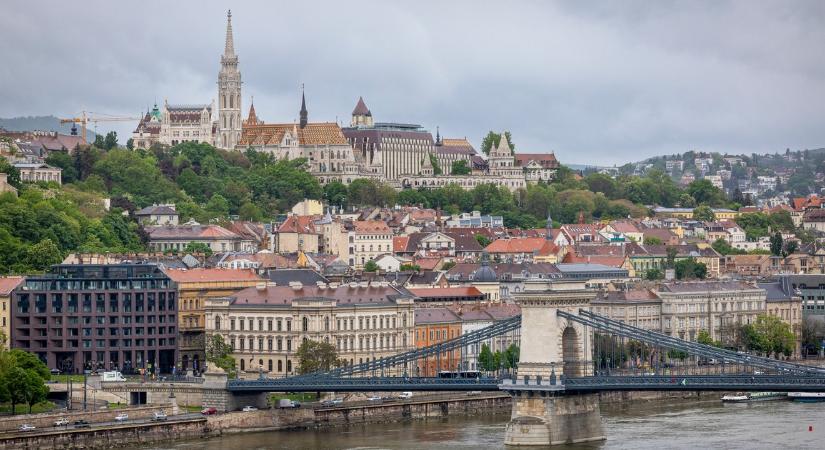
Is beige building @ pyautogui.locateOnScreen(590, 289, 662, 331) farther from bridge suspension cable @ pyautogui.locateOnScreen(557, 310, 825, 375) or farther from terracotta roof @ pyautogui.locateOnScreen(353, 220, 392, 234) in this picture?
terracotta roof @ pyautogui.locateOnScreen(353, 220, 392, 234)

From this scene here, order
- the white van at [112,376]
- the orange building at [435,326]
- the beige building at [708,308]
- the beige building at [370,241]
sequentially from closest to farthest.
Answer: the white van at [112,376], the orange building at [435,326], the beige building at [708,308], the beige building at [370,241]

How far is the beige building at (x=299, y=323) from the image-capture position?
7569 centimetres

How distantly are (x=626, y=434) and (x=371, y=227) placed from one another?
59.9 meters

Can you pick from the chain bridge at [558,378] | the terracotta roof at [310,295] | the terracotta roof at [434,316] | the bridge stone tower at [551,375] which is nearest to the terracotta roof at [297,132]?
the terracotta roof at [434,316]

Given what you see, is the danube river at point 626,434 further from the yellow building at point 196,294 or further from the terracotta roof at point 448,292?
the terracotta roof at point 448,292

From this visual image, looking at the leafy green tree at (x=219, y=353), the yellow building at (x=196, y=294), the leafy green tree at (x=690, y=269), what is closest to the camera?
the leafy green tree at (x=219, y=353)

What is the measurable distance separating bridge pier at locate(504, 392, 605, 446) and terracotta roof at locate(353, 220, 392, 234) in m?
62.1

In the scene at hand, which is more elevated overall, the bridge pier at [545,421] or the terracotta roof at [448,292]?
the terracotta roof at [448,292]

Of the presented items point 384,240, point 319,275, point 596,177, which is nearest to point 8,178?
point 384,240

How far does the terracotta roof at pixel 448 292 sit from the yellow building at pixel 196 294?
20.7ft

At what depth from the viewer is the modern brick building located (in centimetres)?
7500

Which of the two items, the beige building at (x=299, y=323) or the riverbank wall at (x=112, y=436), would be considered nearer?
the riverbank wall at (x=112, y=436)

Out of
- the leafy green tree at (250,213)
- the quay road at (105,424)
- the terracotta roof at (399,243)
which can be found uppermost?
the leafy green tree at (250,213)

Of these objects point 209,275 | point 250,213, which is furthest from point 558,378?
point 250,213
